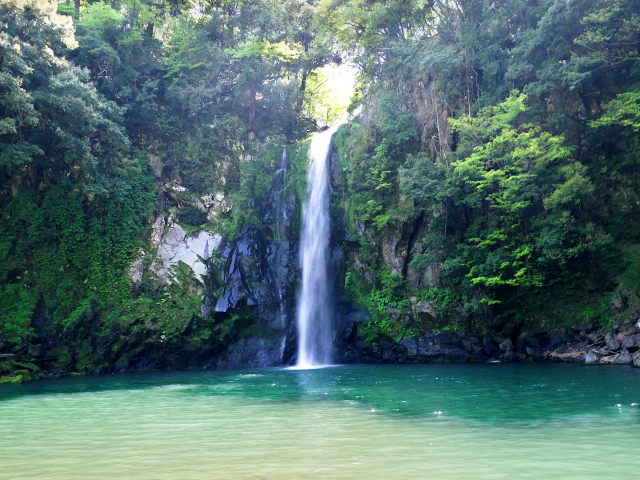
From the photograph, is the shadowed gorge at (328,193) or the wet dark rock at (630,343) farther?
the shadowed gorge at (328,193)

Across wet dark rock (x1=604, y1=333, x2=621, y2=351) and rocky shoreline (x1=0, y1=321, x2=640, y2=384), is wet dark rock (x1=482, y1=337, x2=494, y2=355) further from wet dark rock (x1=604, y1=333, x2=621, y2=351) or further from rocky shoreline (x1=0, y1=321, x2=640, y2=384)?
wet dark rock (x1=604, y1=333, x2=621, y2=351)

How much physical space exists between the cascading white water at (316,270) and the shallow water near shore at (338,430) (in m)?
9.39

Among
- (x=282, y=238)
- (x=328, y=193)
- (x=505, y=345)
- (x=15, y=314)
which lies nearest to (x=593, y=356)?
(x=505, y=345)

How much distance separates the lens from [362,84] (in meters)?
28.2

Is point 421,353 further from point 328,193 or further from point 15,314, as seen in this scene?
point 15,314

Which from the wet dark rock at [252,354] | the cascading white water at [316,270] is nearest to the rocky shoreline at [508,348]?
the cascading white water at [316,270]

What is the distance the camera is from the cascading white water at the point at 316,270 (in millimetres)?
24094

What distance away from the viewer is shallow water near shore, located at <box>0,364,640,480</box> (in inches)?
219

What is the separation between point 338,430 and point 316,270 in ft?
57.1

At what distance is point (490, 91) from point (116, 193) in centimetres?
1669

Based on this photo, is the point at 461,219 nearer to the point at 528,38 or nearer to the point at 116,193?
the point at 528,38

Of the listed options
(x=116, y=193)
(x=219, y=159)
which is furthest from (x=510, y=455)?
(x=219, y=159)

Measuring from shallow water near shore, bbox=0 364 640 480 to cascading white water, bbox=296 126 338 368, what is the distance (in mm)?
9385

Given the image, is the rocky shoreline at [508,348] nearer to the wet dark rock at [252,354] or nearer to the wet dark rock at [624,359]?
the wet dark rock at [624,359]
